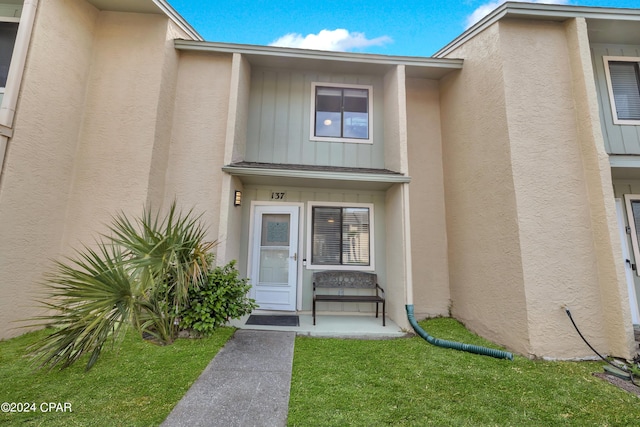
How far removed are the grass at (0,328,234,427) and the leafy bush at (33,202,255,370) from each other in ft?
0.72

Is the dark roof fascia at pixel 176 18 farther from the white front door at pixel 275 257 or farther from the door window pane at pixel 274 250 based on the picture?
the door window pane at pixel 274 250

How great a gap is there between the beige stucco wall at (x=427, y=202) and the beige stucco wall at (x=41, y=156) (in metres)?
7.35

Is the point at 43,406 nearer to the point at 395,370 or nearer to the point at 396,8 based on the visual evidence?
the point at 395,370

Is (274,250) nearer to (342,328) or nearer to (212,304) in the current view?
(212,304)

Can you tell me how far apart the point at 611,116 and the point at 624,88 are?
812mm

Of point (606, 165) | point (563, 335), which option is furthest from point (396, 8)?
point (563, 335)

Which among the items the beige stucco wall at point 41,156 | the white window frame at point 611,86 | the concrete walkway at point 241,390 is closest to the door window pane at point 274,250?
the concrete walkway at point 241,390

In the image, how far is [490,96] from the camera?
5.11 meters

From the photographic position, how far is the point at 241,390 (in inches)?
121

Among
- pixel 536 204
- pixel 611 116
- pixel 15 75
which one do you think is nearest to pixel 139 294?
pixel 15 75

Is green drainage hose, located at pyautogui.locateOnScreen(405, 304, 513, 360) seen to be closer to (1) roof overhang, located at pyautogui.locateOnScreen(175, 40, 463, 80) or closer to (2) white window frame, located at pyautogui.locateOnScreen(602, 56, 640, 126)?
(2) white window frame, located at pyautogui.locateOnScreen(602, 56, 640, 126)

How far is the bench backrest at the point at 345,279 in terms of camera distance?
606 cm

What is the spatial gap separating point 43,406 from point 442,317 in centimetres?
664

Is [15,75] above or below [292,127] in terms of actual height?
below
